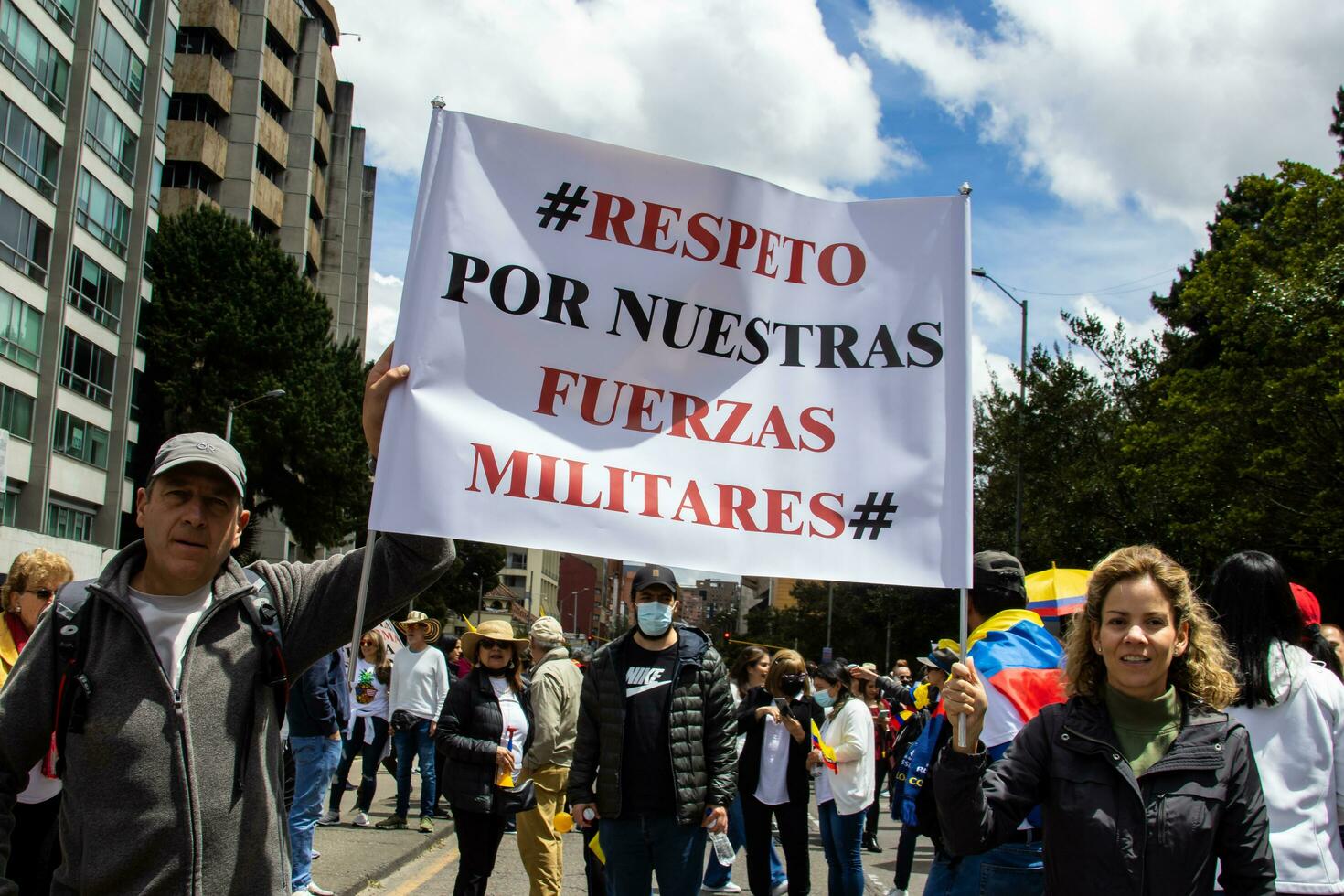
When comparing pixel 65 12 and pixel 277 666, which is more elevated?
pixel 65 12

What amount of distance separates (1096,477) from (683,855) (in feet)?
94.0

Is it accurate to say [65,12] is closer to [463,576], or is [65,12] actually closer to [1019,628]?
[463,576]

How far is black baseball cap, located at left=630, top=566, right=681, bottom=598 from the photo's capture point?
649 cm

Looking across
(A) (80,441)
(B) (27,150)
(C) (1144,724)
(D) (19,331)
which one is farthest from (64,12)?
(C) (1144,724)

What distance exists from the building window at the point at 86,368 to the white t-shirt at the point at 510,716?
34817mm

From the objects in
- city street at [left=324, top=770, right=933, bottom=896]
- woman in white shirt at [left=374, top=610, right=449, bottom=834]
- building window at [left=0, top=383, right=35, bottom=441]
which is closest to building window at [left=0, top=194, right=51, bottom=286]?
building window at [left=0, top=383, right=35, bottom=441]

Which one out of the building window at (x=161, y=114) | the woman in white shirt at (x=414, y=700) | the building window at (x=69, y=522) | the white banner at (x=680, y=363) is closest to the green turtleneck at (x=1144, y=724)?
the white banner at (x=680, y=363)

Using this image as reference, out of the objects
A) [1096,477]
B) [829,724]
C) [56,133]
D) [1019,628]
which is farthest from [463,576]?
[1019,628]

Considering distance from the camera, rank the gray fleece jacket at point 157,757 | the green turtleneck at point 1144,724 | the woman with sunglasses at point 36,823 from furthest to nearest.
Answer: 1. the woman with sunglasses at point 36,823
2. the green turtleneck at point 1144,724
3. the gray fleece jacket at point 157,757

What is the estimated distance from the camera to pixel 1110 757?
123 inches

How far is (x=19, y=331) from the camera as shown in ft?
121

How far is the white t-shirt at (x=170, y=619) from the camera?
2932mm

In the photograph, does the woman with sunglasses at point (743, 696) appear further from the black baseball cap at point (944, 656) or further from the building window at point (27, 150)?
the building window at point (27, 150)

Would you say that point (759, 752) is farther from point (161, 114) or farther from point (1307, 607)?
point (161, 114)
